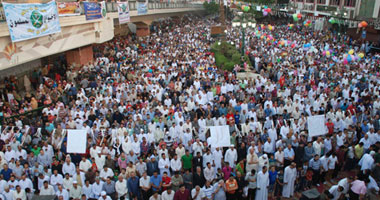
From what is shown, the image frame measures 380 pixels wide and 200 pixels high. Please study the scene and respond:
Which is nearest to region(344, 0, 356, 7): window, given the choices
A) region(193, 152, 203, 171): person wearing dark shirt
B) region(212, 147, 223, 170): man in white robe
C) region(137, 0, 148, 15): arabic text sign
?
region(137, 0, 148, 15): arabic text sign

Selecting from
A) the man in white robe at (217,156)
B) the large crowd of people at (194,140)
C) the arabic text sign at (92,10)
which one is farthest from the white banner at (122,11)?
the man in white robe at (217,156)

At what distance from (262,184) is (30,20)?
10484 mm

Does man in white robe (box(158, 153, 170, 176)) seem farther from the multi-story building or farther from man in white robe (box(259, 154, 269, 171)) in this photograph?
the multi-story building

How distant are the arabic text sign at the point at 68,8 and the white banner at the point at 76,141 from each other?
318 inches

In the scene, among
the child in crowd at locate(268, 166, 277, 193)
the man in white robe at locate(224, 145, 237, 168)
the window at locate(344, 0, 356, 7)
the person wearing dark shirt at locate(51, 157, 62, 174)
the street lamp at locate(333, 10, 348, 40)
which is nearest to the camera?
the child in crowd at locate(268, 166, 277, 193)

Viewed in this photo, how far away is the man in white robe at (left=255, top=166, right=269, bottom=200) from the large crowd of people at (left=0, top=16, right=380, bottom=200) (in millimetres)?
27

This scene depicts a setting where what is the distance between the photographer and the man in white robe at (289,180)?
7.81m

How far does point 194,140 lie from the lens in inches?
384

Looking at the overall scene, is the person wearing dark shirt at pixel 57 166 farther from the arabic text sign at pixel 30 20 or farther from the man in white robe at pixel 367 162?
→ the man in white robe at pixel 367 162

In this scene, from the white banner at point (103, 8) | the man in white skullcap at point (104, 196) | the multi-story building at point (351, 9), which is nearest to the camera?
the man in white skullcap at point (104, 196)

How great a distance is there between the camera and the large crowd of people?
7.60 meters

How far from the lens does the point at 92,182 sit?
25.7 feet

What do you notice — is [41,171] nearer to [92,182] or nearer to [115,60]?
[92,182]

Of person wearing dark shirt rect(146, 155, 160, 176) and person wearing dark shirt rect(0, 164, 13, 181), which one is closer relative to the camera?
person wearing dark shirt rect(0, 164, 13, 181)
